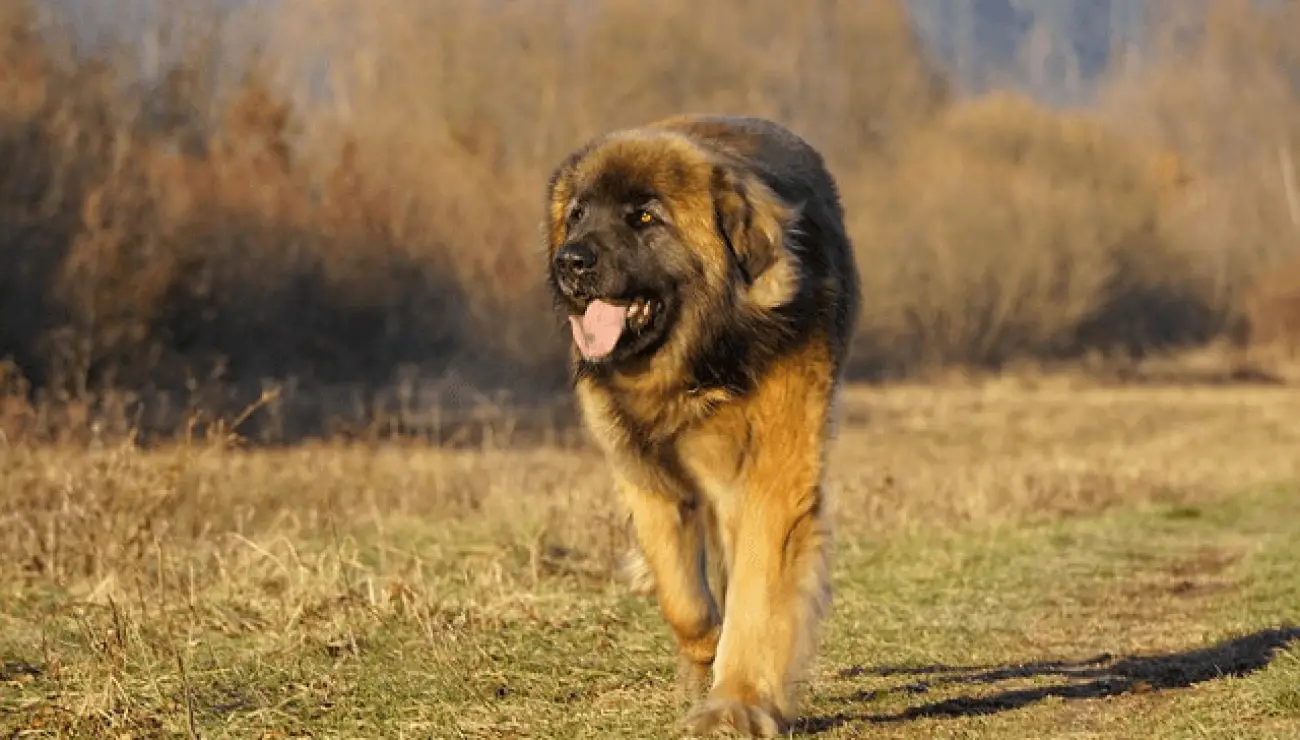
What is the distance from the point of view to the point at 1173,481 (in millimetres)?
15391

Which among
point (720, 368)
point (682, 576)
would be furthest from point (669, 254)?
point (682, 576)

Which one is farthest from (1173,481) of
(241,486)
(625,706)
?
(625,706)

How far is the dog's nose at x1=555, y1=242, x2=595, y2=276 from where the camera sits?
213 inches

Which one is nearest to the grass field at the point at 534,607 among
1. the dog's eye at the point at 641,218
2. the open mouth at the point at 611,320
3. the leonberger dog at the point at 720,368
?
the leonberger dog at the point at 720,368

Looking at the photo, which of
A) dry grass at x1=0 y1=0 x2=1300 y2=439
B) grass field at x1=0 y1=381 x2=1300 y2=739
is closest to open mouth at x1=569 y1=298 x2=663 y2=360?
grass field at x1=0 y1=381 x2=1300 y2=739

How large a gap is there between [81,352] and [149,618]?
50.4ft

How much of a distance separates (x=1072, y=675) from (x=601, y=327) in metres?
2.52

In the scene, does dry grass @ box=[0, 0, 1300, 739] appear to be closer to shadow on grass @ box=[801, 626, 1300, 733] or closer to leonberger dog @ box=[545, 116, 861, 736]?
shadow on grass @ box=[801, 626, 1300, 733]

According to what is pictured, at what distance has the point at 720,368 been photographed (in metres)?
5.43

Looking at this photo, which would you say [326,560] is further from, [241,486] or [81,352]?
[81,352]

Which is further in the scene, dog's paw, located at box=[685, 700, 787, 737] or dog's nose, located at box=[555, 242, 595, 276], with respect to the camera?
dog's nose, located at box=[555, 242, 595, 276]

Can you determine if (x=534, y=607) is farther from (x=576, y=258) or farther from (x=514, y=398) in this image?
(x=514, y=398)

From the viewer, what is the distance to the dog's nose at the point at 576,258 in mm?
5406

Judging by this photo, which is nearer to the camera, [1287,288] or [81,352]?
[81,352]
